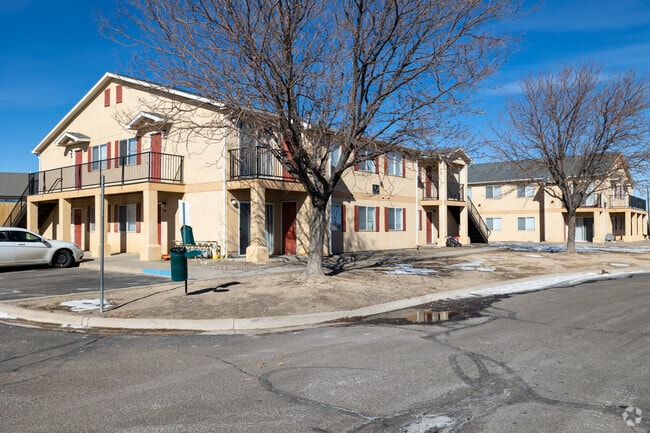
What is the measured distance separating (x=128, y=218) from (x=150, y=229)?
15.2 ft

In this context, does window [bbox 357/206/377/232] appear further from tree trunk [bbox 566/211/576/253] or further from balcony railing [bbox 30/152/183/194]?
tree trunk [bbox 566/211/576/253]

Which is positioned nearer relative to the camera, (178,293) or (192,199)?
(178,293)

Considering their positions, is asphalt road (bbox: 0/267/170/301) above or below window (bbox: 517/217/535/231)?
below

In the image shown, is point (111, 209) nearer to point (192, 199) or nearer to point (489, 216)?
point (192, 199)

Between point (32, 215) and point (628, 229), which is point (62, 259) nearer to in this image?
point (32, 215)

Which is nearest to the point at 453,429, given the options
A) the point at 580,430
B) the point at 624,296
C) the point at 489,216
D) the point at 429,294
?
the point at 580,430

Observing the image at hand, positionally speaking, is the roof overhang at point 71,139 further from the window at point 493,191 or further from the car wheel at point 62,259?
the window at point 493,191

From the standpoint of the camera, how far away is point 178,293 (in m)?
12.4

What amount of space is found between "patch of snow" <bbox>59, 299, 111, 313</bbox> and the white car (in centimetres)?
876

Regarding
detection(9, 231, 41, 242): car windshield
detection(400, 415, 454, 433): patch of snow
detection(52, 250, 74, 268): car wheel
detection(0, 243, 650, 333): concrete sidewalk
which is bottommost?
detection(400, 415, 454, 433): patch of snow

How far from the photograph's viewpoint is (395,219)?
30.0 metres

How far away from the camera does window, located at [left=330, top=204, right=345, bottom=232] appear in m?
25.1

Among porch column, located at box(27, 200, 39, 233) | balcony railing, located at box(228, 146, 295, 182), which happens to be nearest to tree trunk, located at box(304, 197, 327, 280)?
balcony railing, located at box(228, 146, 295, 182)

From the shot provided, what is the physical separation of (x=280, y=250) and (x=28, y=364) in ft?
54.6
